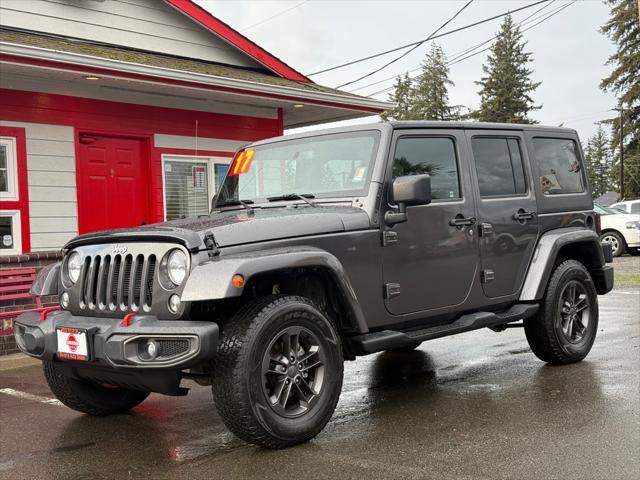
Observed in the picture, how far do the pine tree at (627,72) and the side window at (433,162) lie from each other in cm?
4148

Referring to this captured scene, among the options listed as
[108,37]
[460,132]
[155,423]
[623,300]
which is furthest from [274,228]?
[623,300]

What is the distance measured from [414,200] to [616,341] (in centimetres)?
382

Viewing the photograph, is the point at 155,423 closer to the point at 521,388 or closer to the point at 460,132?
the point at 521,388

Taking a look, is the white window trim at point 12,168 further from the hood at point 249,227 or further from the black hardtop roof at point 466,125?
the black hardtop roof at point 466,125

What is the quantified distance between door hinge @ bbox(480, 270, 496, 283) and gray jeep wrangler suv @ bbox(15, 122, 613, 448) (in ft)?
0.03

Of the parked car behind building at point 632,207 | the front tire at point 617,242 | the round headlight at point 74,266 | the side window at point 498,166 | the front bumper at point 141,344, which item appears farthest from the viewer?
the parked car behind building at point 632,207

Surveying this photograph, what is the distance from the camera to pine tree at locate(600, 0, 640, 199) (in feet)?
140

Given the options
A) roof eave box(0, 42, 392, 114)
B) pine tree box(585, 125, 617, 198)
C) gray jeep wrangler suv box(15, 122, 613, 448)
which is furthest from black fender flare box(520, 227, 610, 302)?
pine tree box(585, 125, 617, 198)

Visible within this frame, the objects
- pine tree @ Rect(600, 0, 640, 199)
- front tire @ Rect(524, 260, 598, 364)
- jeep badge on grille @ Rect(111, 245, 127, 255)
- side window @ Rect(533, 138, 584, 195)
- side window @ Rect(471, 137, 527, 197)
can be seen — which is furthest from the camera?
pine tree @ Rect(600, 0, 640, 199)

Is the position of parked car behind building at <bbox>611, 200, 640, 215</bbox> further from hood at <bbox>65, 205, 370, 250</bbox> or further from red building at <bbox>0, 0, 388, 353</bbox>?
hood at <bbox>65, 205, 370, 250</bbox>

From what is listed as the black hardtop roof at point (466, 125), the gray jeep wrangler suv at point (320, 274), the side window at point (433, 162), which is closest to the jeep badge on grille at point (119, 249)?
the gray jeep wrangler suv at point (320, 274)

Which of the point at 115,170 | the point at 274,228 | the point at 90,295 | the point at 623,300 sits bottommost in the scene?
the point at 623,300

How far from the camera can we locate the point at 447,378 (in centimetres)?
592

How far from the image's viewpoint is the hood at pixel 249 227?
4.05 meters
